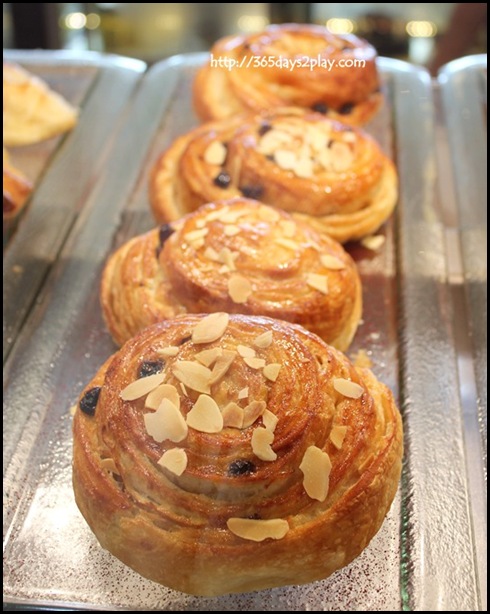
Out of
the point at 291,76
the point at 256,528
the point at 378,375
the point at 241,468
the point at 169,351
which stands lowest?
the point at 378,375

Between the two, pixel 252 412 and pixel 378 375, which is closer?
pixel 252 412

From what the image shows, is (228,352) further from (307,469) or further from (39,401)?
(39,401)

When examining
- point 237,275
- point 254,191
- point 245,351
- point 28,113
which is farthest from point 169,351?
point 28,113

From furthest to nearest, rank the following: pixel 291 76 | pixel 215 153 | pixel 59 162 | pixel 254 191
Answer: pixel 59 162
pixel 291 76
pixel 215 153
pixel 254 191

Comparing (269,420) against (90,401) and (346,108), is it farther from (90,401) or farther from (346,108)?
(346,108)

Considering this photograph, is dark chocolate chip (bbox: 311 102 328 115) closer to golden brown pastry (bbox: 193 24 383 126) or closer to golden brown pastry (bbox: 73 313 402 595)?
golden brown pastry (bbox: 193 24 383 126)

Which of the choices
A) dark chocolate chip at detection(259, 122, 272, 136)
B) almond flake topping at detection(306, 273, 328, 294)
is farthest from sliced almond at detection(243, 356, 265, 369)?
dark chocolate chip at detection(259, 122, 272, 136)

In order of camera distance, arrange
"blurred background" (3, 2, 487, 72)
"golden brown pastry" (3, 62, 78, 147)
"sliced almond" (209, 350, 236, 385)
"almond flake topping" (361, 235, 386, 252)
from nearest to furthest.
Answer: "sliced almond" (209, 350, 236, 385) → "almond flake topping" (361, 235, 386, 252) → "golden brown pastry" (3, 62, 78, 147) → "blurred background" (3, 2, 487, 72)
